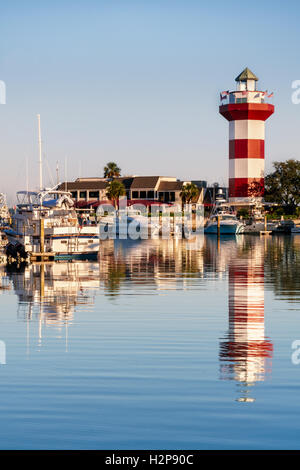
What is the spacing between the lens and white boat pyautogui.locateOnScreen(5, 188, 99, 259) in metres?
43.8

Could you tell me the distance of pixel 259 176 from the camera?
99.9m

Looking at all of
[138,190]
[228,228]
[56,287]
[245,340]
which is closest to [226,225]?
[228,228]

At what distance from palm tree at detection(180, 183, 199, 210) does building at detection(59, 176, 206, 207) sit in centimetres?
106

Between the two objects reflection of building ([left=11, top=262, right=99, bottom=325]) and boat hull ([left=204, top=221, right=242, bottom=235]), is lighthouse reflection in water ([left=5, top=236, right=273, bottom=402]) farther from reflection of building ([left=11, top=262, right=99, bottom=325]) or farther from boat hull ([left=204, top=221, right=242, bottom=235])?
boat hull ([left=204, top=221, right=242, bottom=235])

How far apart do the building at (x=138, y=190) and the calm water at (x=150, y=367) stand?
85.3 meters

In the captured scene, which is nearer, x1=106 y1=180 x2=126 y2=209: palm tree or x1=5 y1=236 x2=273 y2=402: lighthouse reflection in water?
x1=5 y1=236 x2=273 y2=402: lighthouse reflection in water

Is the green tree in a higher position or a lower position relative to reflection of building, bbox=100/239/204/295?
higher

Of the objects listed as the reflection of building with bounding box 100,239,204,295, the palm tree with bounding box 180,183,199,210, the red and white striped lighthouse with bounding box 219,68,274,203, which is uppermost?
the red and white striped lighthouse with bounding box 219,68,274,203

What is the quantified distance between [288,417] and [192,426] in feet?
5.10

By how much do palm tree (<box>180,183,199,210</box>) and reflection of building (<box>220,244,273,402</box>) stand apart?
263 feet

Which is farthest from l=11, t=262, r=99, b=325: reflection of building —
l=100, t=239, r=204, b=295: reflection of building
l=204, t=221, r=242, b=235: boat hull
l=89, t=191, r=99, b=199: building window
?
l=89, t=191, r=99, b=199: building window

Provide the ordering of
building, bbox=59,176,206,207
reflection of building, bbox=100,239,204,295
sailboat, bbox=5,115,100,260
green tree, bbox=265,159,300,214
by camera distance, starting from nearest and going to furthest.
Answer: reflection of building, bbox=100,239,204,295
sailboat, bbox=5,115,100,260
green tree, bbox=265,159,300,214
building, bbox=59,176,206,207

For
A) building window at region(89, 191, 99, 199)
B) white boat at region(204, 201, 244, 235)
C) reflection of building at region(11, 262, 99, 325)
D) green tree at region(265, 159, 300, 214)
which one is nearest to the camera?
reflection of building at region(11, 262, 99, 325)
